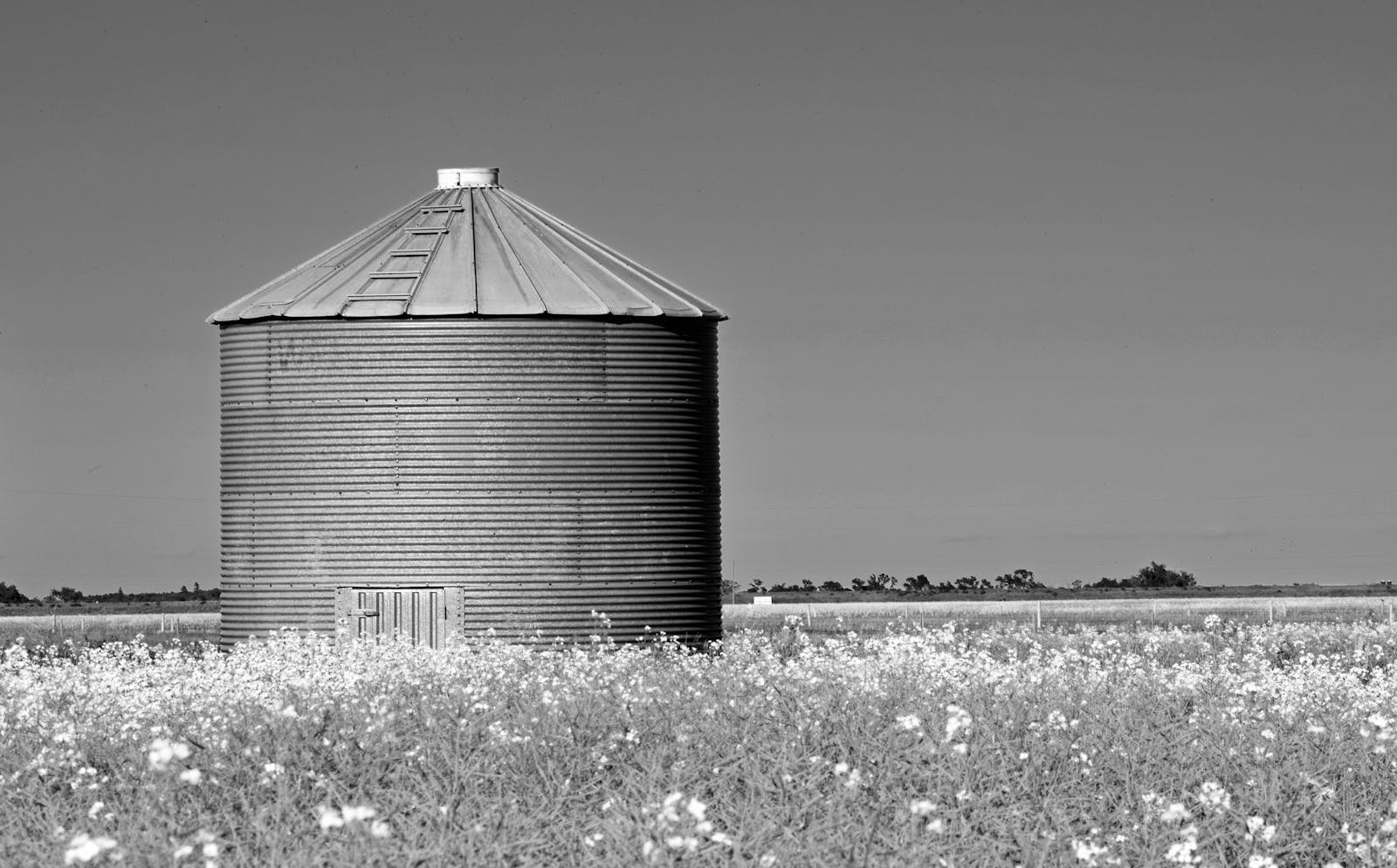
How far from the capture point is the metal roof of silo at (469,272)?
98.6 feet

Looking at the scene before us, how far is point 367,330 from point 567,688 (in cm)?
1469

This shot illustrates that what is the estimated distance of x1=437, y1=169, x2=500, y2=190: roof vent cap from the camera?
3472cm

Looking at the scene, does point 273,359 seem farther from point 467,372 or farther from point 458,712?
point 458,712

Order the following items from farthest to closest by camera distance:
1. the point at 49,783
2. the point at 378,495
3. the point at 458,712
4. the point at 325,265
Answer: the point at 325,265 → the point at 378,495 → the point at 458,712 → the point at 49,783

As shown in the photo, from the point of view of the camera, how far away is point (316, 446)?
29.9 meters

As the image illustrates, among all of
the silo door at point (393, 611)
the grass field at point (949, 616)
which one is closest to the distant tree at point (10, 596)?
the grass field at point (949, 616)

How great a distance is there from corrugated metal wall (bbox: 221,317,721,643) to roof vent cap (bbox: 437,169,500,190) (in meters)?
5.43

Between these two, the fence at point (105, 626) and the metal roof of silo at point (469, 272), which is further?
the fence at point (105, 626)

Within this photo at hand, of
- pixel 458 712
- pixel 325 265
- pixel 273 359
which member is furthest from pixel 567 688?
pixel 325 265

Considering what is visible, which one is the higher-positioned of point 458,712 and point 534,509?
point 534,509

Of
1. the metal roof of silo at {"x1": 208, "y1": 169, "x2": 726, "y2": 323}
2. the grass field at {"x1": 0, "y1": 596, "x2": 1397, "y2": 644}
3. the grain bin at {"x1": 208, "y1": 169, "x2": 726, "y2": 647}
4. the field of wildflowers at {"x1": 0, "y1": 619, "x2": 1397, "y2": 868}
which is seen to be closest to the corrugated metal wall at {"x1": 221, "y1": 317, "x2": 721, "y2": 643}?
the grain bin at {"x1": 208, "y1": 169, "x2": 726, "y2": 647}

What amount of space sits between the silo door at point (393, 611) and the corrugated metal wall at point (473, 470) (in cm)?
17

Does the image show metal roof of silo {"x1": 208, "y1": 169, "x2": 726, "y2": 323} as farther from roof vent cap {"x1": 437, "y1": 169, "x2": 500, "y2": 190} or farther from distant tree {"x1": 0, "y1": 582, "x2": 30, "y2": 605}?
distant tree {"x1": 0, "y1": 582, "x2": 30, "y2": 605}

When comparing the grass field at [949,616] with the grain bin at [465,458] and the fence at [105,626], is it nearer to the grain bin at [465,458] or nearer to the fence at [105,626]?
the fence at [105,626]
